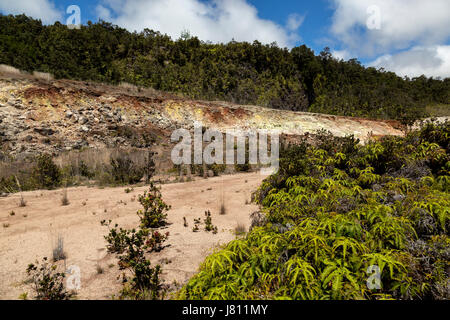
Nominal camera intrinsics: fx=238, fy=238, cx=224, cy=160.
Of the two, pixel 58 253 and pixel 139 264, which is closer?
pixel 139 264

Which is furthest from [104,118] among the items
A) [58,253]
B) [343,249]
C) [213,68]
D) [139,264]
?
[343,249]

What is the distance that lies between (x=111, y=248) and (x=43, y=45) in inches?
826

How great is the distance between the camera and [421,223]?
2.47 metres

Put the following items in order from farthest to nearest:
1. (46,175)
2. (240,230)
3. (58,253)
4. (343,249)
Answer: (46,175) → (240,230) → (58,253) → (343,249)

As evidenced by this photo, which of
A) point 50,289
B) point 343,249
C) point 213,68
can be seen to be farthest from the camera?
point 213,68

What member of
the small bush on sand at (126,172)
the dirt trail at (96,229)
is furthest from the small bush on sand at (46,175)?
the small bush on sand at (126,172)

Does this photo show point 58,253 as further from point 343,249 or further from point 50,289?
point 343,249

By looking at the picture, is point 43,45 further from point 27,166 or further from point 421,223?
point 421,223

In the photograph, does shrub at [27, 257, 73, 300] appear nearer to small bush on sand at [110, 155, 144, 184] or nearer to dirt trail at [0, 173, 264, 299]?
dirt trail at [0, 173, 264, 299]

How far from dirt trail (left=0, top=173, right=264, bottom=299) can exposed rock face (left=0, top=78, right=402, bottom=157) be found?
691 centimetres

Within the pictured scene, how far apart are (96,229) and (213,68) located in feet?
74.7

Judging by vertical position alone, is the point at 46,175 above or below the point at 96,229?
above

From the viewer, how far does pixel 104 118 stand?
14.6 metres

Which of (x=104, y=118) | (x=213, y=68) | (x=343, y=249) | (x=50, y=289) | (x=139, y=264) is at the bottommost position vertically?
(x=50, y=289)
